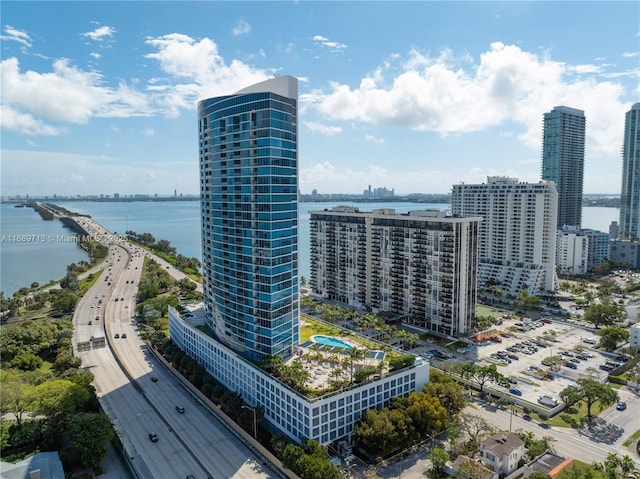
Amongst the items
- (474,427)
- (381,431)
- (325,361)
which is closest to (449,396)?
(474,427)

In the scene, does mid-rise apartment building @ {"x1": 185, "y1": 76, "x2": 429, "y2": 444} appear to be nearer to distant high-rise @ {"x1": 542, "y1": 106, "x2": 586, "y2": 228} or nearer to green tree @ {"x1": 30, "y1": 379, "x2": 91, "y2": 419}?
green tree @ {"x1": 30, "y1": 379, "x2": 91, "y2": 419}

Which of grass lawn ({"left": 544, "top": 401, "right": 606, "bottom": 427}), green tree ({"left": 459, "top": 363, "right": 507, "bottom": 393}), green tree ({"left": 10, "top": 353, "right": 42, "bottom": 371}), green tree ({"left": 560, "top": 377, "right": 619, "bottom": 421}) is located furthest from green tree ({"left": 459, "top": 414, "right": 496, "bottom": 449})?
green tree ({"left": 10, "top": 353, "right": 42, "bottom": 371})

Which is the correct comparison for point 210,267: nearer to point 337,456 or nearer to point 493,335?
point 337,456

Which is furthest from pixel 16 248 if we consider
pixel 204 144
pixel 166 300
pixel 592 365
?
pixel 592 365

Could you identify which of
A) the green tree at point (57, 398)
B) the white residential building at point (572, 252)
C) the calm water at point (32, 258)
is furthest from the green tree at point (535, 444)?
the calm water at point (32, 258)

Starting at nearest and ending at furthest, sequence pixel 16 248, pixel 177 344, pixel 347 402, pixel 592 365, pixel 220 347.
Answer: pixel 347 402, pixel 220 347, pixel 592 365, pixel 177 344, pixel 16 248

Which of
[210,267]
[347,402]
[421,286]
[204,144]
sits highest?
[204,144]

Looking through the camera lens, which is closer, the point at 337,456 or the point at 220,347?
the point at 337,456

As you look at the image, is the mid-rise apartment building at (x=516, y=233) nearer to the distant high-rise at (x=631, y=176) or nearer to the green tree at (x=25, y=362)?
the distant high-rise at (x=631, y=176)
